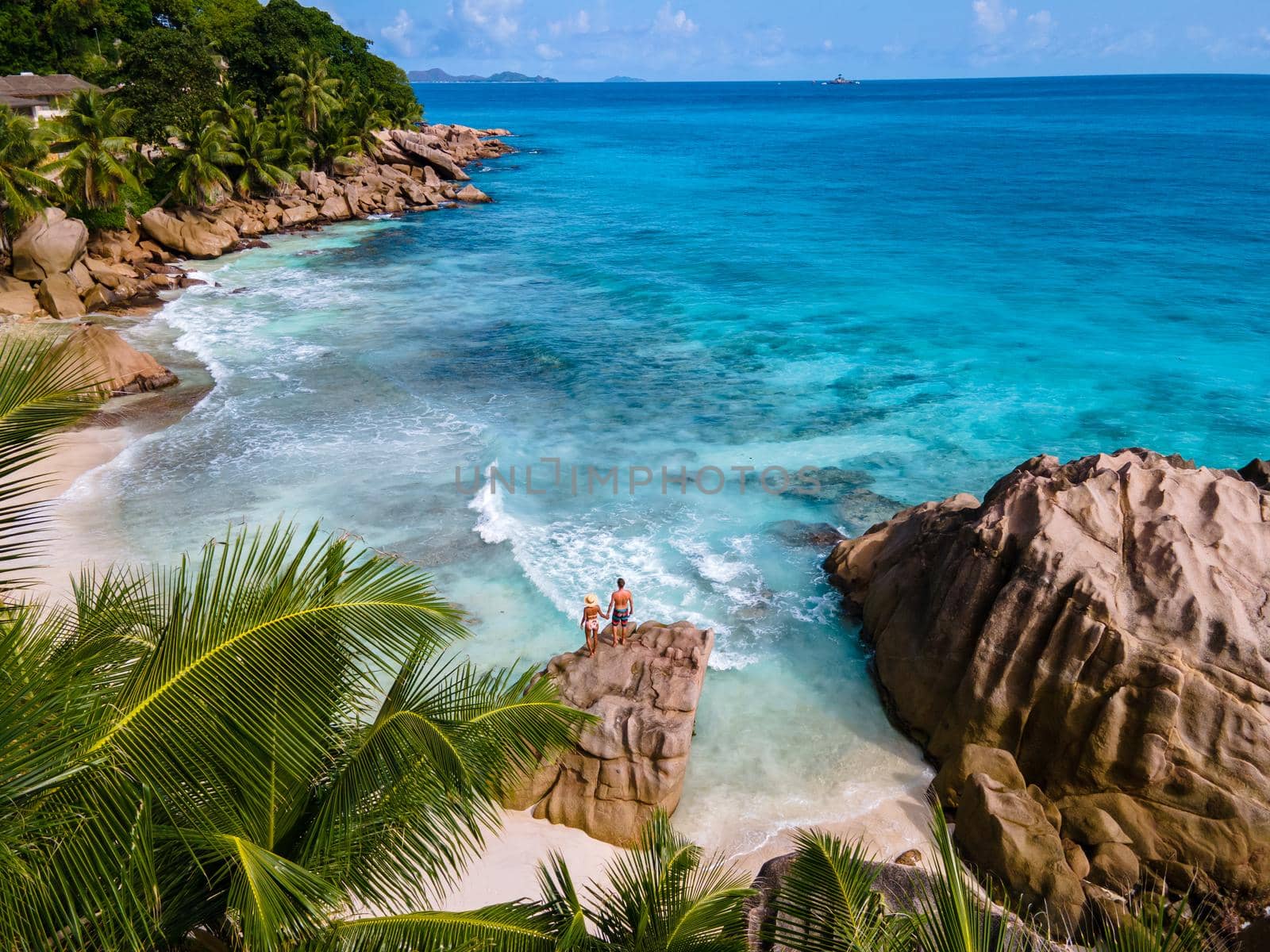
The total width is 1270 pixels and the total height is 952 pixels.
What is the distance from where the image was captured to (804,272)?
42.8m

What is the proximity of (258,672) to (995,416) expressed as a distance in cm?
2474

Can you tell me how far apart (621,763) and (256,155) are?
4694 centimetres

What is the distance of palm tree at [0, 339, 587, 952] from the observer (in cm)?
454

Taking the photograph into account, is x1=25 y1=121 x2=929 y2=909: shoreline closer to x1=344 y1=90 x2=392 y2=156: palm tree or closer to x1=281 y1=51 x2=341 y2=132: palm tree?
x1=281 y1=51 x2=341 y2=132: palm tree

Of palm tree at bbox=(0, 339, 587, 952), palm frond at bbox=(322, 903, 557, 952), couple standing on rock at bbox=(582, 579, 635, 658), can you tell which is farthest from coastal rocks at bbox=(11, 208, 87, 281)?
palm frond at bbox=(322, 903, 557, 952)

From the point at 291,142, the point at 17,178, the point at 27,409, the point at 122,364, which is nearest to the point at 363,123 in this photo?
the point at 291,142

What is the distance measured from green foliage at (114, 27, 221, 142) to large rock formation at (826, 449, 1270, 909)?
4627cm

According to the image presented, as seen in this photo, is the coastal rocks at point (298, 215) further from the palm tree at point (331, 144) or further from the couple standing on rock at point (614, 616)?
the couple standing on rock at point (614, 616)

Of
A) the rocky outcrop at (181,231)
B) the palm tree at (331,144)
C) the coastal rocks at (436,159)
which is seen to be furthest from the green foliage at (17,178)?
the coastal rocks at (436,159)

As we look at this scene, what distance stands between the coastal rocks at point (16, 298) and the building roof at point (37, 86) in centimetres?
2670

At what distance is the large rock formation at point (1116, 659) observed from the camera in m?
11.0

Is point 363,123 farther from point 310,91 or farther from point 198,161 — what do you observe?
point 198,161

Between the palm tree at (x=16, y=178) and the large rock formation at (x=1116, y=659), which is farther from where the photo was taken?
the palm tree at (x=16, y=178)

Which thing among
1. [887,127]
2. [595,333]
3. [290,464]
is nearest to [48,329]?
[290,464]
